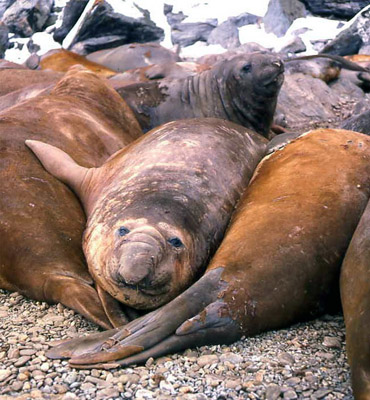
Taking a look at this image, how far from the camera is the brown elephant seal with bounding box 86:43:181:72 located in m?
13.2

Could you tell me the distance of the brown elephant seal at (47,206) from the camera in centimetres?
→ 374

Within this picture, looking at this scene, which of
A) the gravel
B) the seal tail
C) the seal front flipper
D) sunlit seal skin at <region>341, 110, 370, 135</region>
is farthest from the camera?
sunlit seal skin at <region>341, 110, 370, 135</region>

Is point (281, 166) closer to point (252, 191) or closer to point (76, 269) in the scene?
point (252, 191)

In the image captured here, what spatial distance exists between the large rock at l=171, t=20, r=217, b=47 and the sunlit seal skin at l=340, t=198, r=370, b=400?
55.3ft

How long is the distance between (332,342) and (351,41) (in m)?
14.0

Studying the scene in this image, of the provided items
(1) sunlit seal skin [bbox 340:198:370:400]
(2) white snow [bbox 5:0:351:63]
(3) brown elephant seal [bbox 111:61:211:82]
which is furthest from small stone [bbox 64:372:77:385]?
(2) white snow [bbox 5:0:351:63]

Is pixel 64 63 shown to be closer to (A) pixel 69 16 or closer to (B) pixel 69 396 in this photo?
(A) pixel 69 16

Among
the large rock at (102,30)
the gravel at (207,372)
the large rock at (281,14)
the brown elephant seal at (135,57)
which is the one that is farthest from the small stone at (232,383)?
the large rock at (281,14)

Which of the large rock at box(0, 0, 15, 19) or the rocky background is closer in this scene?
the rocky background

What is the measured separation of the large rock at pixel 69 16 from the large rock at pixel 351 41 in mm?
7320

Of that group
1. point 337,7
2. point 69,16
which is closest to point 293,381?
A: point 69,16

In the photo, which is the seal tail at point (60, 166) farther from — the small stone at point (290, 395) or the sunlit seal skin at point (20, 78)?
the sunlit seal skin at point (20, 78)

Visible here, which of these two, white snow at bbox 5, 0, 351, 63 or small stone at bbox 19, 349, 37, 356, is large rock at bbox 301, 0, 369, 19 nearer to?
white snow at bbox 5, 0, 351, 63

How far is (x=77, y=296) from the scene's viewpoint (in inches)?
141
